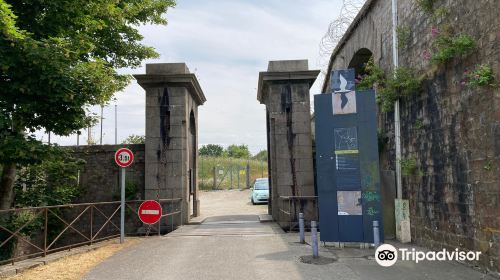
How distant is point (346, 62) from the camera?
606 inches

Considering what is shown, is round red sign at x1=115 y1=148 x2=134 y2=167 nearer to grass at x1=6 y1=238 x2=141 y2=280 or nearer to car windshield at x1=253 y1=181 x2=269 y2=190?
grass at x1=6 y1=238 x2=141 y2=280

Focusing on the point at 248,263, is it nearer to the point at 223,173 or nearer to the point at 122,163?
the point at 122,163

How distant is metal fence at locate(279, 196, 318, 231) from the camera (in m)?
12.7

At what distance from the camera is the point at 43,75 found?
25.8ft

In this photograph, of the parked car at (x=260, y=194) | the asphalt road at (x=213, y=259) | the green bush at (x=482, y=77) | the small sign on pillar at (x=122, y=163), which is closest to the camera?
the green bush at (x=482, y=77)

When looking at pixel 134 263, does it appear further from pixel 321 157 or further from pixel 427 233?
pixel 427 233

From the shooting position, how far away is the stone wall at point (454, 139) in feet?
20.2

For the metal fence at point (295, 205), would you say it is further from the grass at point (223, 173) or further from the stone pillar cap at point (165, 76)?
the grass at point (223, 173)

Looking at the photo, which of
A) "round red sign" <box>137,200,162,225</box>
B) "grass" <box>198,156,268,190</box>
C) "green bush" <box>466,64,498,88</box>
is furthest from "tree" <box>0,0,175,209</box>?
"grass" <box>198,156,268,190</box>

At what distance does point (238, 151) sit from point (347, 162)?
266 ft

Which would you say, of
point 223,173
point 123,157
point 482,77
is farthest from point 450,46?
point 223,173

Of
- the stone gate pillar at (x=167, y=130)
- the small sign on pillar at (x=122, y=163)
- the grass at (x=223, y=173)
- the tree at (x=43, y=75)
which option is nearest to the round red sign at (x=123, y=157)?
the small sign on pillar at (x=122, y=163)

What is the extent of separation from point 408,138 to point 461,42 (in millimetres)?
3210

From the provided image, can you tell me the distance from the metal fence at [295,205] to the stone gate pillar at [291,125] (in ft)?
0.51
